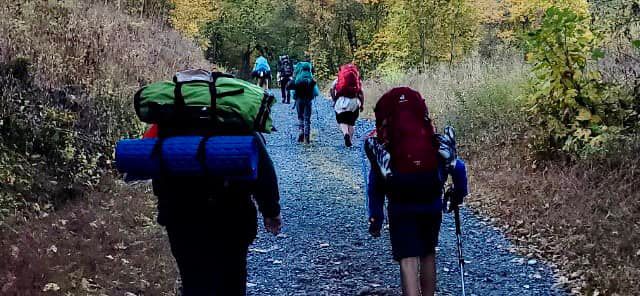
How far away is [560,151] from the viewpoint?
8656mm

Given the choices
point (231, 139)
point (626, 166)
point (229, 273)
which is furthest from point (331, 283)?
point (626, 166)

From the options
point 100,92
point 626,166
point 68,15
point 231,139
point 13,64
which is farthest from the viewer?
point 68,15

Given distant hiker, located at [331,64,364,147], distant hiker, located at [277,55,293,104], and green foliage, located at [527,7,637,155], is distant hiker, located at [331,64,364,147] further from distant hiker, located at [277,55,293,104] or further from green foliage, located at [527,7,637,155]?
distant hiker, located at [277,55,293,104]

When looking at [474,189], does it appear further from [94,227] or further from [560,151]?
[94,227]

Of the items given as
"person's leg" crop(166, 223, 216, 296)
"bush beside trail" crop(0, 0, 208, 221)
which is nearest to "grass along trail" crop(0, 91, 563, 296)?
"bush beside trail" crop(0, 0, 208, 221)

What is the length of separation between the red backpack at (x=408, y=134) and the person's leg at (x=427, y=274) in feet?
2.13

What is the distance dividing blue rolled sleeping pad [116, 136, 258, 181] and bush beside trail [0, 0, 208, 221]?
11.6 ft

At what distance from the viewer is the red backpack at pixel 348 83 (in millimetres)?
12117

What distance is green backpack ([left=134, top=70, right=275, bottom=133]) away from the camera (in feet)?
11.1

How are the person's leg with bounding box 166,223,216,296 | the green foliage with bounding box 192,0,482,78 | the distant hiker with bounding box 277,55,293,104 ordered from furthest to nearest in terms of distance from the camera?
1. the distant hiker with bounding box 277,55,293,104
2. the green foliage with bounding box 192,0,482,78
3. the person's leg with bounding box 166,223,216,296

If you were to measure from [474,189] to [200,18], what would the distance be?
19260mm

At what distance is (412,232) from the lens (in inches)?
168

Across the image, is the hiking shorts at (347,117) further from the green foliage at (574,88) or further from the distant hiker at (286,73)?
the distant hiker at (286,73)

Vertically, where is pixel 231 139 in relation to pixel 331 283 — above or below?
above
